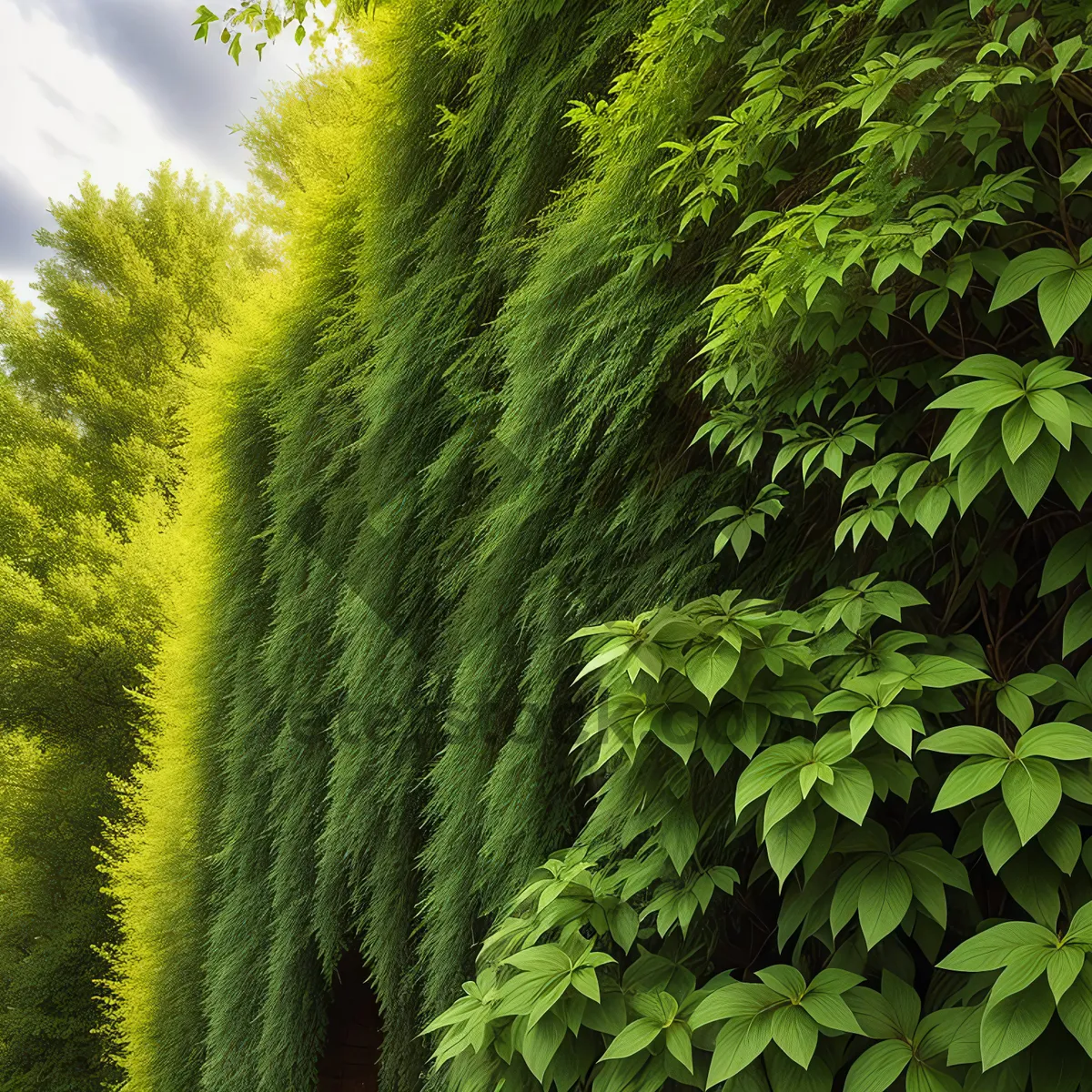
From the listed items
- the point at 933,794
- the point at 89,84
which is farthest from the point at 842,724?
the point at 89,84

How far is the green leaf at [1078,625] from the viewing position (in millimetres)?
1045

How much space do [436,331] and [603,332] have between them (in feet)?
4.12

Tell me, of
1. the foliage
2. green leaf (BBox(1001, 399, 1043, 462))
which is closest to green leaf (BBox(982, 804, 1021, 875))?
green leaf (BBox(1001, 399, 1043, 462))

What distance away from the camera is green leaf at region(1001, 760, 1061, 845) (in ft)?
2.90

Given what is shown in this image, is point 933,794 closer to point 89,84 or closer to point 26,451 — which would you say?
point 89,84

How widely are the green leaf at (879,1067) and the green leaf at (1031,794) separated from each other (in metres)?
0.24

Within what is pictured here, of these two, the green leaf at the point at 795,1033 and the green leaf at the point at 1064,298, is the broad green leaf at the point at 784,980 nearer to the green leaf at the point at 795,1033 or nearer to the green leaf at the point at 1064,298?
the green leaf at the point at 795,1033

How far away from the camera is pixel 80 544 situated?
1190 centimetres

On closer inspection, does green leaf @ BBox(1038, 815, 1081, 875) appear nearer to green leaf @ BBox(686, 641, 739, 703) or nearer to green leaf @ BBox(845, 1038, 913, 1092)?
green leaf @ BBox(845, 1038, 913, 1092)

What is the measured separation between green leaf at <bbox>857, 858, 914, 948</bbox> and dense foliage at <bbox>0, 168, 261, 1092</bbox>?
9124mm

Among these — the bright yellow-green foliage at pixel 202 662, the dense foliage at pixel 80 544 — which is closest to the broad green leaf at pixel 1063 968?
the bright yellow-green foliage at pixel 202 662

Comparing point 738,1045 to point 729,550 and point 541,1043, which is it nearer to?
point 541,1043

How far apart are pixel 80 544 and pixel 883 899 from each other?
493 inches

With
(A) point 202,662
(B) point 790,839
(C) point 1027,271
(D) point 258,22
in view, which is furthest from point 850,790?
(A) point 202,662
